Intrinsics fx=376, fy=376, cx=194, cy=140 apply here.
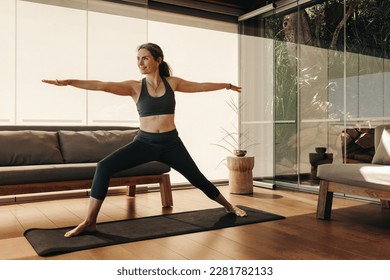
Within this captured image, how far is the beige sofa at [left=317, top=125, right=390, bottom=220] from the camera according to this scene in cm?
271

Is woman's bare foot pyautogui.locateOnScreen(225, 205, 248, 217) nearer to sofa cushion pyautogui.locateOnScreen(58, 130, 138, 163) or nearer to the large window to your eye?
sofa cushion pyautogui.locateOnScreen(58, 130, 138, 163)

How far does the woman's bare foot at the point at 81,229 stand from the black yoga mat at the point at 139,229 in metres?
0.03

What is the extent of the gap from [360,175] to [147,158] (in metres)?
1.60

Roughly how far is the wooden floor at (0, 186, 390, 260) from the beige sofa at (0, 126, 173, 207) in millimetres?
286

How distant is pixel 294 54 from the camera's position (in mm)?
4824

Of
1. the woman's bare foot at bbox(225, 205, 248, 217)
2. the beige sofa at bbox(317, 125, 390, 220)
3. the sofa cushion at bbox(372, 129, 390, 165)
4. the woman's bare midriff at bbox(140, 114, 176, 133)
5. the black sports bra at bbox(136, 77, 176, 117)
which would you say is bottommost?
the woman's bare foot at bbox(225, 205, 248, 217)

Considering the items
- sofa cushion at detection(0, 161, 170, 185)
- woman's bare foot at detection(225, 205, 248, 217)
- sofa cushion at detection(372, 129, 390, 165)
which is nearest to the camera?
sofa cushion at detection(0, 161, 170, 185)

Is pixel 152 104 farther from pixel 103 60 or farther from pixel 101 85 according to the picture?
pixel 103 60

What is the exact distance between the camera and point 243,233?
2.69 m

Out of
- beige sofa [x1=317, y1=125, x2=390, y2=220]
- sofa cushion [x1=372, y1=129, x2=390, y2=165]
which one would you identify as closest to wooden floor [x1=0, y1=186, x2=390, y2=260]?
beige sofa [x1=317, y1=125, x2=390, y2=220]

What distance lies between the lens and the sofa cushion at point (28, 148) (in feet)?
11.3

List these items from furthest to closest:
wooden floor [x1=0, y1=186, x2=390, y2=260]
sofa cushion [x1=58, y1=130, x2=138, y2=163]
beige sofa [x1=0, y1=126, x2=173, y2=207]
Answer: sofa cushion [x1=58, y1=130, x2=138, y2=163] < beige sofa [x1=0, y1=126, x2=173, y2=207] < wooden floor [x1=0, y1=186, x2=390, y2=260]

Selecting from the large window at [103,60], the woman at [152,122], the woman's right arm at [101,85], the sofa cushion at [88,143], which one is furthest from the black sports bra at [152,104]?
the large window at [103,60]
